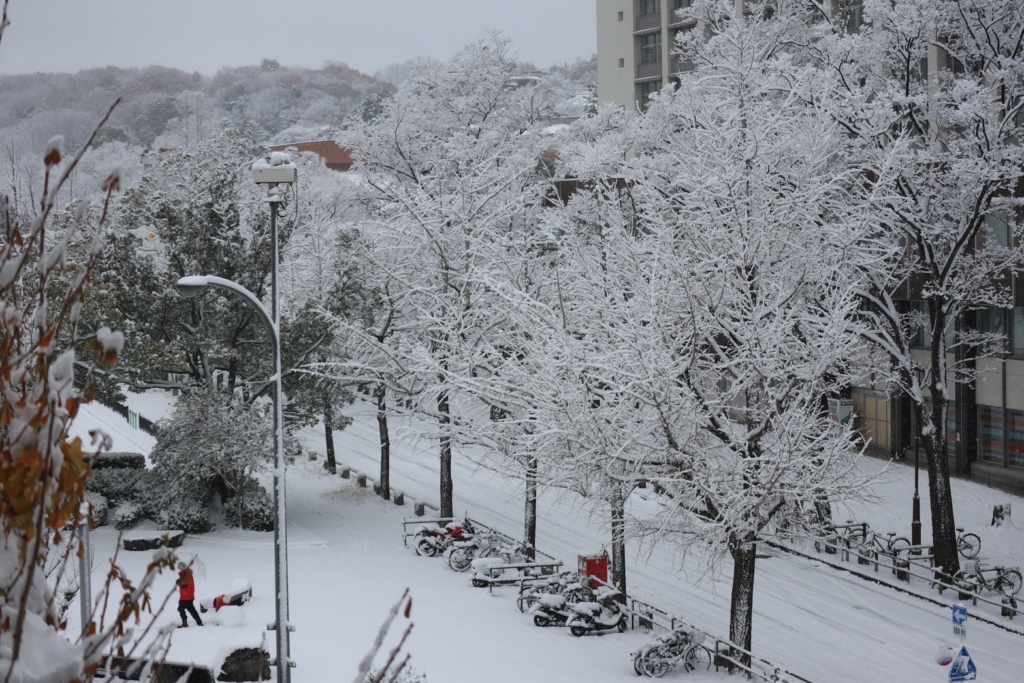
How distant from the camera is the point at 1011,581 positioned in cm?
2314

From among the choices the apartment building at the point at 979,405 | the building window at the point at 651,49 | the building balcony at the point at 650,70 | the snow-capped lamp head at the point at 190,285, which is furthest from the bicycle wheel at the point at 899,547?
the building window at the point at 651,49

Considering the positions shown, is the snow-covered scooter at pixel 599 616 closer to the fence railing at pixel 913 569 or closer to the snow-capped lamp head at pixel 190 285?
the fence railing at pixel 913 569

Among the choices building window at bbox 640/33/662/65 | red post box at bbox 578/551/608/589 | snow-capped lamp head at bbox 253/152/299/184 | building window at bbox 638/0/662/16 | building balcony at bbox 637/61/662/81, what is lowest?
red post box at bbox 578/551/608/589

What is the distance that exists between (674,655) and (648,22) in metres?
48.6

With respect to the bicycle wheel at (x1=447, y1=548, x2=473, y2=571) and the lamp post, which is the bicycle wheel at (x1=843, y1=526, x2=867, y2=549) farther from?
the lamp post

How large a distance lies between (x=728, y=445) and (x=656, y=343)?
6.73ft

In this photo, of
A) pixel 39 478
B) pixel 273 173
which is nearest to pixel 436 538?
pixel 273 173

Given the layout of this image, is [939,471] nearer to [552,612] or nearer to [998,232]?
[552,612]

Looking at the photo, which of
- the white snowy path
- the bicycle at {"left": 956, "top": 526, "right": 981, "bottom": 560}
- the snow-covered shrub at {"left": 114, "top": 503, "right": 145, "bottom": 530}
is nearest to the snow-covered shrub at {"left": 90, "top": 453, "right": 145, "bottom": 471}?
the snow-covered shrub at {"left": 114, "top": 503, "right": 145, "bottom": 530}

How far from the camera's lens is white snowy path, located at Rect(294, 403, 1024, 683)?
18828 mm

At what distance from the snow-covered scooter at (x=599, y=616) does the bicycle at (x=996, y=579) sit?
30.1ft

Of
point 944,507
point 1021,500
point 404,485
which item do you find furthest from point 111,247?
point 1021,500

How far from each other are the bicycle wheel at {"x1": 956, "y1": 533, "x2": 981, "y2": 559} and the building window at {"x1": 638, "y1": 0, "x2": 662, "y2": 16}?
40.4 m

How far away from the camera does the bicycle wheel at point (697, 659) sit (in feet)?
56.9
